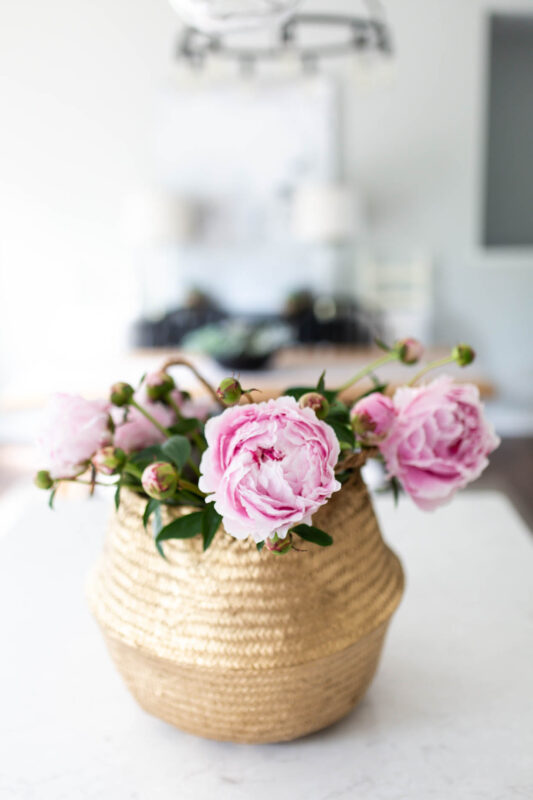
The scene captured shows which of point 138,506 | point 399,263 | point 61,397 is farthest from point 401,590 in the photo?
point 399,263

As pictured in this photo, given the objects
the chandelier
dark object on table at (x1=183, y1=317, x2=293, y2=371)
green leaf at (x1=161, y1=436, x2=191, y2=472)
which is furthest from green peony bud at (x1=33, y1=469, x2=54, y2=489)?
dark object on table at (x1=183, y1=317, x2=293, y2=371)

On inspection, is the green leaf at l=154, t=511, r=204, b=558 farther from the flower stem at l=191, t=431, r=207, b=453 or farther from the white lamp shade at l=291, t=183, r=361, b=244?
the white lamp shade at l=291, t=183, r=361, b=244

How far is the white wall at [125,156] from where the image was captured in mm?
4180

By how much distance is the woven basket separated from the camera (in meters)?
0.59

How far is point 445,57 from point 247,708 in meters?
4.39

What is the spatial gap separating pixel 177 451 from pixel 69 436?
102mm

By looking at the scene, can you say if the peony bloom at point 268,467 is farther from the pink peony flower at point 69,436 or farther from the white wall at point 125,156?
the white wall at point 125,156

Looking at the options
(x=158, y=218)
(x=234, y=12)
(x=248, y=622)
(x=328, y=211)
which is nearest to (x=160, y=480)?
(x=248, y=622)

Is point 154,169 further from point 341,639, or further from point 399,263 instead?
point 341,639

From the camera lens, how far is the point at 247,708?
0.61 meters

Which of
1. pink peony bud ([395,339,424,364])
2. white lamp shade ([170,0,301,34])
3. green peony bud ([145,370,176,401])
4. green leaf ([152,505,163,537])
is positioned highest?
white lamp shade ([170,0,301,34])

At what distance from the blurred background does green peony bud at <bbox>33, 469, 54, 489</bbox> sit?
11.2 feet

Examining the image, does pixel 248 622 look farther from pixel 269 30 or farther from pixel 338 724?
pixel 269 30

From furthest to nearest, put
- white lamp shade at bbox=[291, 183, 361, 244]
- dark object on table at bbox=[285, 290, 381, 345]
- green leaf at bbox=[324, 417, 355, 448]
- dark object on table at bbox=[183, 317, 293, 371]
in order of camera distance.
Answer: dark object on table at bbox=[285, 290, 381, 345] < white lamp shade at bbox=[291, 183, 361, 244] < dark object on table at bbox=[183, 317, 293, 371] < green leaf at bbox=[324, 417, 355, 448]
